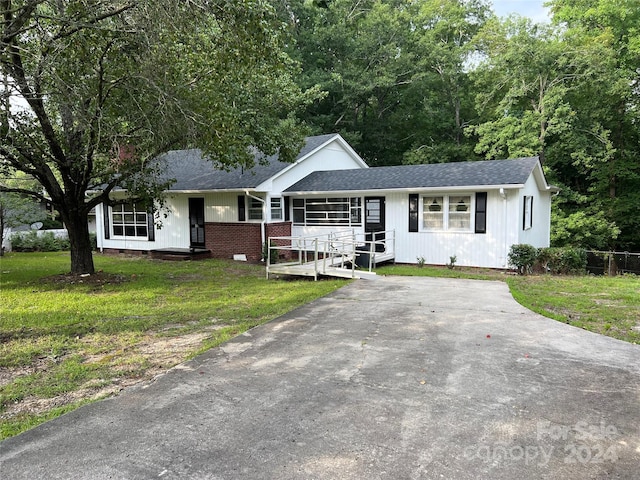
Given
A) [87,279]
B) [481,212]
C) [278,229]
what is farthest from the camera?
[278,229]

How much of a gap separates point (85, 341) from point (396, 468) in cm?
474

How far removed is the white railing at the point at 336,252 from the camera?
11.4m

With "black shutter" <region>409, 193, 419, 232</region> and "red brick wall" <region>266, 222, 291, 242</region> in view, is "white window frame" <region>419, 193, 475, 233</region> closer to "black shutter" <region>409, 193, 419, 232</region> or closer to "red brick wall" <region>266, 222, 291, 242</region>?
"black shutter" <region>409, 193, 419, 232</region>

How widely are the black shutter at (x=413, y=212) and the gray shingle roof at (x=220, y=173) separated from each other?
3834 mm

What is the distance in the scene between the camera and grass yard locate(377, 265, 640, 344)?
21.7 ft

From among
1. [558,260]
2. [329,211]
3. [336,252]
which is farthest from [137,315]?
[558,260]

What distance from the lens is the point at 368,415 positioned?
363 cm

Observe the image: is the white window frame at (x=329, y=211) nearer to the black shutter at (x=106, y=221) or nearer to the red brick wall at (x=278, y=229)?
the red brick wall at (x=278, y=229)

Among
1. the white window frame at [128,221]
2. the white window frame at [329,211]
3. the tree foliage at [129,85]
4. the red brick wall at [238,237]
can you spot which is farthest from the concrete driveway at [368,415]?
the white window frame at [128,221]

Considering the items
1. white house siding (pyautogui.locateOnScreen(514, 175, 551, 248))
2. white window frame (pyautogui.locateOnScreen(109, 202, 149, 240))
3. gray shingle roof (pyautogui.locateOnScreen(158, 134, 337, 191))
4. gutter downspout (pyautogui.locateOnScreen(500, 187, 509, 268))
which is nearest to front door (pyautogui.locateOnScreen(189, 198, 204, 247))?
gray shingle roof (pyautogui.locateOnScreen(158, 134, 337, 191))

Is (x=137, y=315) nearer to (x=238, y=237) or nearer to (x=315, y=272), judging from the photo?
(x=315, y=272)

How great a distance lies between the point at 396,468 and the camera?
288cm

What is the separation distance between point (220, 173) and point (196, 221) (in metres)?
2.09

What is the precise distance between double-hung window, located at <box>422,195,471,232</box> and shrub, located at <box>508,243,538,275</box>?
1410mm
